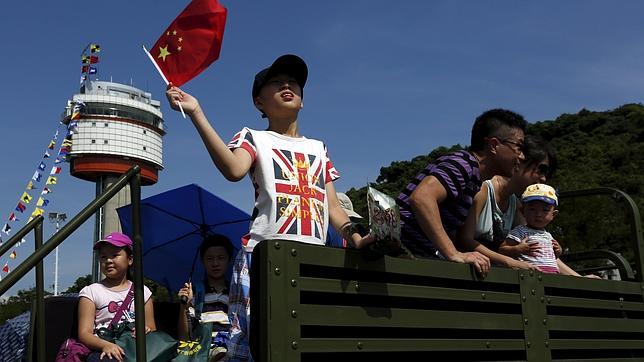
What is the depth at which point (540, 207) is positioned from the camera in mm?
4008

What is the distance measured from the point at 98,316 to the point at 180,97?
169 centimetres

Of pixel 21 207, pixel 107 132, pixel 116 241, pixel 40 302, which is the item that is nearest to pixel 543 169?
pixel 116 241

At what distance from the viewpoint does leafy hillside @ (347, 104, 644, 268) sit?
2006 centimetres

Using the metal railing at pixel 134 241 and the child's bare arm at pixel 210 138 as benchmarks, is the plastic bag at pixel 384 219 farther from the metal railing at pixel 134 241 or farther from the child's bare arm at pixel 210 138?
the metal railing at pixel 134 241

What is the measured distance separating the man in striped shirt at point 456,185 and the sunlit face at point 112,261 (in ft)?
5.33

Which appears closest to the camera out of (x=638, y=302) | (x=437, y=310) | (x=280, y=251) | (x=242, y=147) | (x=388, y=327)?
(x=280, y=251)

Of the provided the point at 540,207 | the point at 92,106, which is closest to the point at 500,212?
the point at 540,207

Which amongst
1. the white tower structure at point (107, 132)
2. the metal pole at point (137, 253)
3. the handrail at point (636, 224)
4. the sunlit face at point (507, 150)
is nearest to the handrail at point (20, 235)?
the metal pole at point (137, 253)

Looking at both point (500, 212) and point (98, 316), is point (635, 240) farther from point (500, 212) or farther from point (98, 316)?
point (98, 316)

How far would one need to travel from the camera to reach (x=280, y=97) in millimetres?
2967

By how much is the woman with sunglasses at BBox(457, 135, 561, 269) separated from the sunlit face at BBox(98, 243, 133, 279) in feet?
6.09

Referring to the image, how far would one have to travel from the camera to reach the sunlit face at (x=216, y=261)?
4500 mm

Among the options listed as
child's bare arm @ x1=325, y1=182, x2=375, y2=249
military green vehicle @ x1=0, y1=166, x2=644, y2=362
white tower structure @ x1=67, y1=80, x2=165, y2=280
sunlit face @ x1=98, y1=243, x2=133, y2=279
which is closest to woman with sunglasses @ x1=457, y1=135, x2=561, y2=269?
military green vehicle @ x1=0, y1=166, x2=644, y2=362

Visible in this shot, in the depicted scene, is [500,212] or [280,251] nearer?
[280,251]
